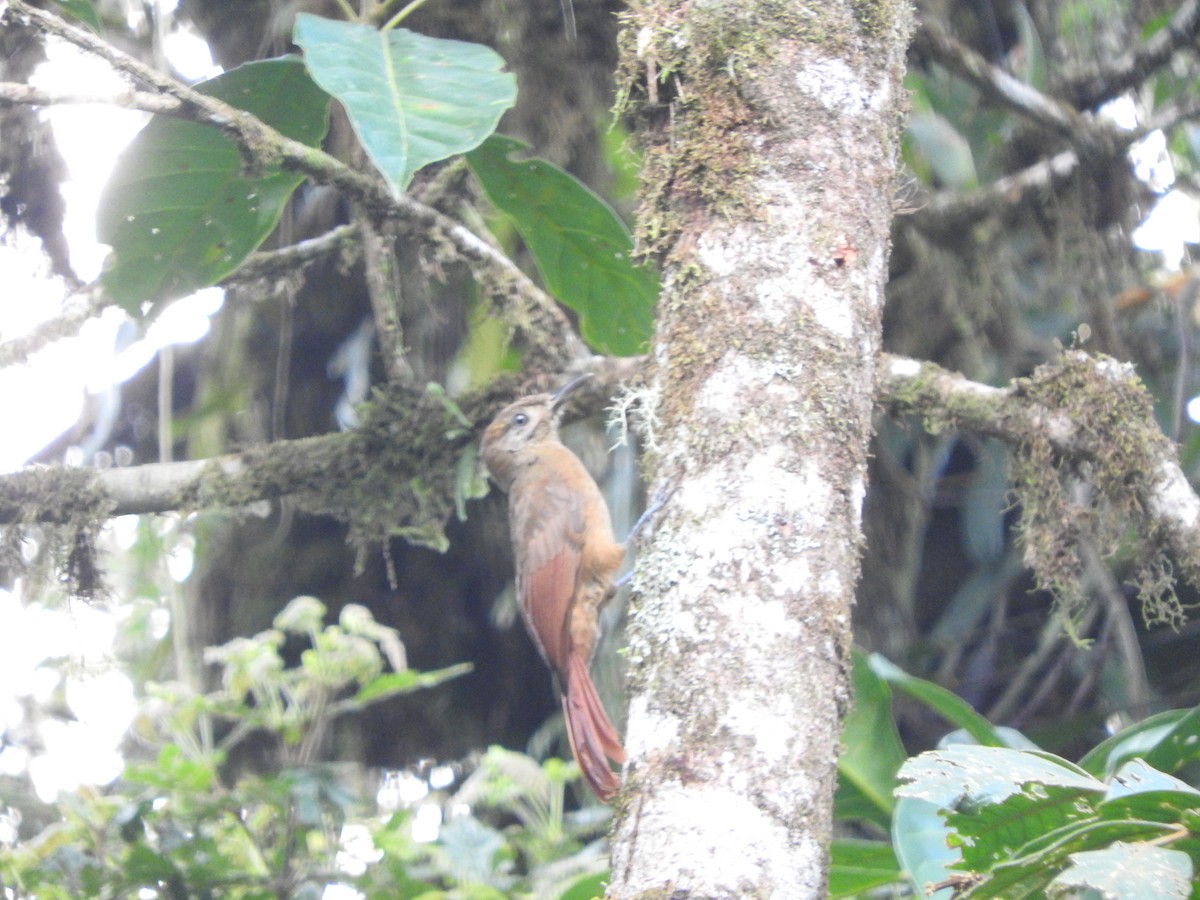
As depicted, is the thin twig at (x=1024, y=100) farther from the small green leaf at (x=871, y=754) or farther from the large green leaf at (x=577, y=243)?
the small green leaf at (x=871, y=754)

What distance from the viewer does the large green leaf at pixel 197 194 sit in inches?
101

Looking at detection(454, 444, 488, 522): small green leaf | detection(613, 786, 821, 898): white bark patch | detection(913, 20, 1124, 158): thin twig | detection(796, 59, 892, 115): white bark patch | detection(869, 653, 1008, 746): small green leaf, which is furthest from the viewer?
detection(913, 20, 1124, 158): thin twig

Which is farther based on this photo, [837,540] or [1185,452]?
[1185,452]

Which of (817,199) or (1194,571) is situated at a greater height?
(817,199)

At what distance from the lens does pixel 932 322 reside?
365 centimetres

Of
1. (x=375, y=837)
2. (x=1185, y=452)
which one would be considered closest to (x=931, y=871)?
(x=375, y=837)

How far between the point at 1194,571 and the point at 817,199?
93cm

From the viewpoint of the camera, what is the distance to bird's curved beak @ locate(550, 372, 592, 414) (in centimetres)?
271

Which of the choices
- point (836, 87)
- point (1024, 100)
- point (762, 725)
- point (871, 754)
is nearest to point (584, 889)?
point (871, 754)

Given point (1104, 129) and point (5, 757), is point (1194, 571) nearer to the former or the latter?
point (1104, 129)

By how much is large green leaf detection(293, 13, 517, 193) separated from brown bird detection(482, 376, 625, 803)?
1026mm

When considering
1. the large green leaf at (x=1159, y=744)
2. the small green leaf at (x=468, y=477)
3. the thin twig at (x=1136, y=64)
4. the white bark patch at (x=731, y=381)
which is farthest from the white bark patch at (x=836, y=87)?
the thin twig at (x=1136, y=64)

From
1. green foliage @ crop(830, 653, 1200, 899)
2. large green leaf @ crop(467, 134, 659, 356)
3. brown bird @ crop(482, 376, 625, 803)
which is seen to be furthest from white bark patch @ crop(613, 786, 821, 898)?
brown bird @ crop(482, 376, 625, 803)

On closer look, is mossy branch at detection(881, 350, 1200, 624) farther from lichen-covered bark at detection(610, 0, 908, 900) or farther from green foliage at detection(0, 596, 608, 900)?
green foliage at detection(0, 596, 608, 900)
